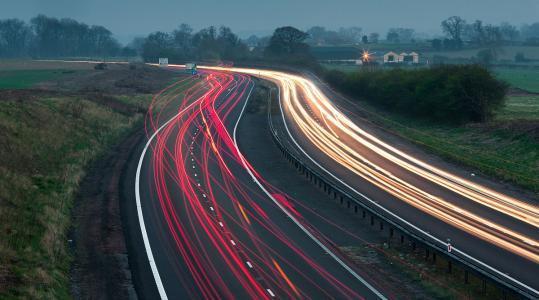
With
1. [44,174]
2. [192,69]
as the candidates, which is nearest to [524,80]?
[192,69]

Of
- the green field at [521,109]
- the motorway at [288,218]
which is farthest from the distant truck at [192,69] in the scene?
the motorway at [288,218]

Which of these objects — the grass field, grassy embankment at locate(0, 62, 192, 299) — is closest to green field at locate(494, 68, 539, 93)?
the grass field

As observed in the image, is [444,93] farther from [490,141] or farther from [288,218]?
[288,218]

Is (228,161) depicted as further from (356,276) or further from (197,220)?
(356,276)

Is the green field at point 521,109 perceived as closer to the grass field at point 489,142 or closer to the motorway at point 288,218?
the grass field at point 489,142

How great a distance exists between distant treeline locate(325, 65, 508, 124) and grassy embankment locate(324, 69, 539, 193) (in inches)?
58.9

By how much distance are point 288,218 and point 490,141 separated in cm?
2997

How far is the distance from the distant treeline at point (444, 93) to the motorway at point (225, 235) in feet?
88.5

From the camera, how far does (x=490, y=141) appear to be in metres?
57.7

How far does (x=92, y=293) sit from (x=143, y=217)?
10.8 m

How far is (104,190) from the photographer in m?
40.6

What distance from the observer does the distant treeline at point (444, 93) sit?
2721 inches

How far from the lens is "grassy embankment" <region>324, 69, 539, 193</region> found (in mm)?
45675

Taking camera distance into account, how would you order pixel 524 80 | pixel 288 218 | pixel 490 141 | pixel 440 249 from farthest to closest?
pixel 524 80, pixel 490 141, pixel 288 218, pixel 440 249
